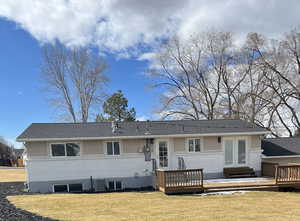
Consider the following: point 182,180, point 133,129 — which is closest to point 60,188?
point 133,129

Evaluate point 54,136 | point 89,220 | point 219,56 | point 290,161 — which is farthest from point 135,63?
point 89,220

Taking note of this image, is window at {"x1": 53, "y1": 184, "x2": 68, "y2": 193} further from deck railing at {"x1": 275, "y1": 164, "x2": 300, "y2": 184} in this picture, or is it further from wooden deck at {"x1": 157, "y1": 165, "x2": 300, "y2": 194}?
deck railing at {"x1": 275, "y1": 164, "x2": 300, "y2": 184}

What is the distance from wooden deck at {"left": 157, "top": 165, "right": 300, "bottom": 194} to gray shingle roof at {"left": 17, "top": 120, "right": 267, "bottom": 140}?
3.00m

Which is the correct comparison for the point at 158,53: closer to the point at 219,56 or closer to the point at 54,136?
the point at 219,56

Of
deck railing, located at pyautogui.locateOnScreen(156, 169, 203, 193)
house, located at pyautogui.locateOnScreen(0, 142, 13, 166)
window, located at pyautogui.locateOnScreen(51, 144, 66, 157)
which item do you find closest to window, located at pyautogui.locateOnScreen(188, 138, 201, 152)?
deck railing, located at pyautogui.locateOnScreen(156, 169, 203, 193)

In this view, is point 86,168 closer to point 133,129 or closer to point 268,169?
point 133,129

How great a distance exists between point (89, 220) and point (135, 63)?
68.7 feet

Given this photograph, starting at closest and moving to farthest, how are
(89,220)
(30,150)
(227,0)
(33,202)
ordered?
1. (89,220)
2. (33,202)
3. (30,150)
4. (227,0)

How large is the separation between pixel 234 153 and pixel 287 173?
126 inches

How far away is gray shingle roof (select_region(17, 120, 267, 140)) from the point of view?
42.1 feet

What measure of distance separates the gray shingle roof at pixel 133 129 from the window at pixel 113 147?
1.79 ft

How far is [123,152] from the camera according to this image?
1308 centimetres

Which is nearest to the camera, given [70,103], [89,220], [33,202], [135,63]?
[89,220]

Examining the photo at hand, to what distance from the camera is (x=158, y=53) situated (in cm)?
2831
